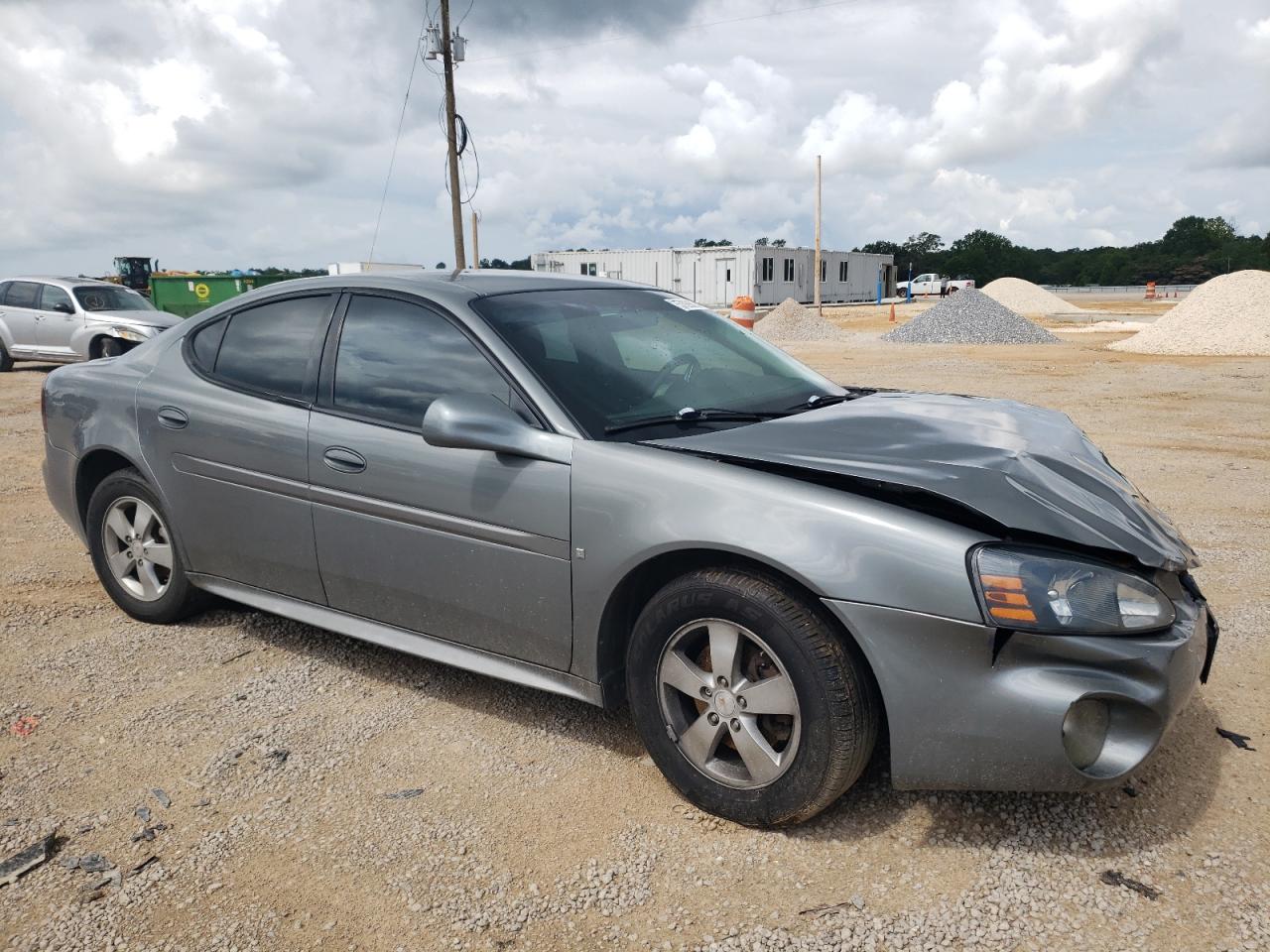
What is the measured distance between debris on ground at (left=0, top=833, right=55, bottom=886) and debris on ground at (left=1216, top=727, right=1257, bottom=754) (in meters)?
3.69

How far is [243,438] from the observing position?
385 centimetres

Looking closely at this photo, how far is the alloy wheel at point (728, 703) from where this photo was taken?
8.91 ft

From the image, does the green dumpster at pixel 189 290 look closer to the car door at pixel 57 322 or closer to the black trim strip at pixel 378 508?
the car door at pixel 57 322

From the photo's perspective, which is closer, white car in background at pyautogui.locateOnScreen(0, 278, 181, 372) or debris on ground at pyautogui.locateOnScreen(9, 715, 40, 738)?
debris on ground at pyautogui.locateOnScreen(9, 715, 40, 738)

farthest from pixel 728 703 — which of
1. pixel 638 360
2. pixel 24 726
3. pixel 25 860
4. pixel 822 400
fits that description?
pixel 24 726

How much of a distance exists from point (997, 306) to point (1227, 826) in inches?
890

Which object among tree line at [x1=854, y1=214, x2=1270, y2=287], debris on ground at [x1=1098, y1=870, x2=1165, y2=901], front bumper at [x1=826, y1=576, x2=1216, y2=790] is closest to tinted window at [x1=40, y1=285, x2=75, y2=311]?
front bumper at [x1=826, y1=576, x2=1216, y2=790]

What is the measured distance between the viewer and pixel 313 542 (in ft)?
12.0

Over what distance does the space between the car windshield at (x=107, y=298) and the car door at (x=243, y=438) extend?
14.5m

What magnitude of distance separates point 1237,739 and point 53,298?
61.0 feet

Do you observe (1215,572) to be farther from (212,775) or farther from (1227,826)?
(212,775)

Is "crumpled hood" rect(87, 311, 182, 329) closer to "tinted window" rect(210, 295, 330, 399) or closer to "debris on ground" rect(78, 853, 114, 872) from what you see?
"tinted window" rect(210, 295, 330, 399)

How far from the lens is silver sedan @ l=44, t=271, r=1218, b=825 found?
249cm

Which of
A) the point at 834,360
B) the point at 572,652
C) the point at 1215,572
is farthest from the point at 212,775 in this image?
the point at 834,360
